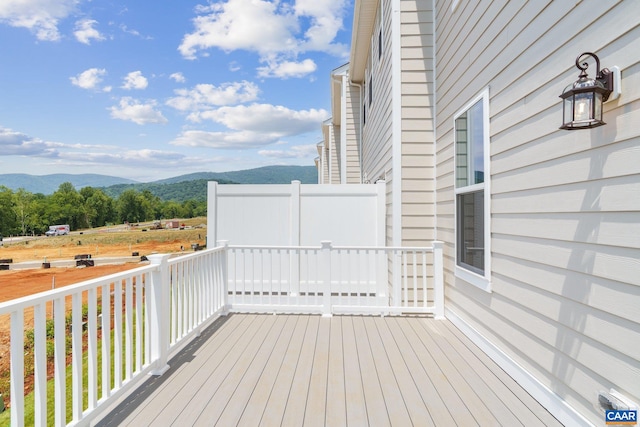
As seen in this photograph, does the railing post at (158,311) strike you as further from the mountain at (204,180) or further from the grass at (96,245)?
the mountain at (204,180)

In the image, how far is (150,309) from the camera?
266 cm

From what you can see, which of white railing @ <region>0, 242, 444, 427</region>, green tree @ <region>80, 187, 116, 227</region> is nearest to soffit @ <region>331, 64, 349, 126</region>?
white railing @ <region>0, 242, 444, 427</region>

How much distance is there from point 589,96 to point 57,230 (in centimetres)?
6457

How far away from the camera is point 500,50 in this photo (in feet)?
8.71

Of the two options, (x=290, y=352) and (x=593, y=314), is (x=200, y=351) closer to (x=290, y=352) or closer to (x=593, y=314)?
(x=290, y=352)

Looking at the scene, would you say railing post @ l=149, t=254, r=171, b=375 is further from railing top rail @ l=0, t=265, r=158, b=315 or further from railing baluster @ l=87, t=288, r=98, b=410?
railing baluster @ l=87, t=288, r=98, b=410

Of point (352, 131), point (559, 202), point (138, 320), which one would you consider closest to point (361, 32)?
point (352, 131)

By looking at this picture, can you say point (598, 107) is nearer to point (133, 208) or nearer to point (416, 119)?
point (416, 119)

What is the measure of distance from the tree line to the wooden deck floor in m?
48.4

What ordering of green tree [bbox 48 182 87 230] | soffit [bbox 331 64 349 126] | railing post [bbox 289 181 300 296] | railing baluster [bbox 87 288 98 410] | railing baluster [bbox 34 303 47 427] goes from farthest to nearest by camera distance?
green tree [bbox 48 182 87 230]
soffit [bbox 331 64 349 126]
railing post [bbox 289 181 300 296]
railing baluster [bbox 87 288 98 410]
railing baluster [bbox 34 303 47 427]

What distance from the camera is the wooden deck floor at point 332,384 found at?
2055 mm

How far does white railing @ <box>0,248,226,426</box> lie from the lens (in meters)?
1.56

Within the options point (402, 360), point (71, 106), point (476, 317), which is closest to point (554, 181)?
point (476, 317)

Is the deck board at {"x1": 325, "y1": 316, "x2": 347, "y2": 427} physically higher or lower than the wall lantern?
lower
